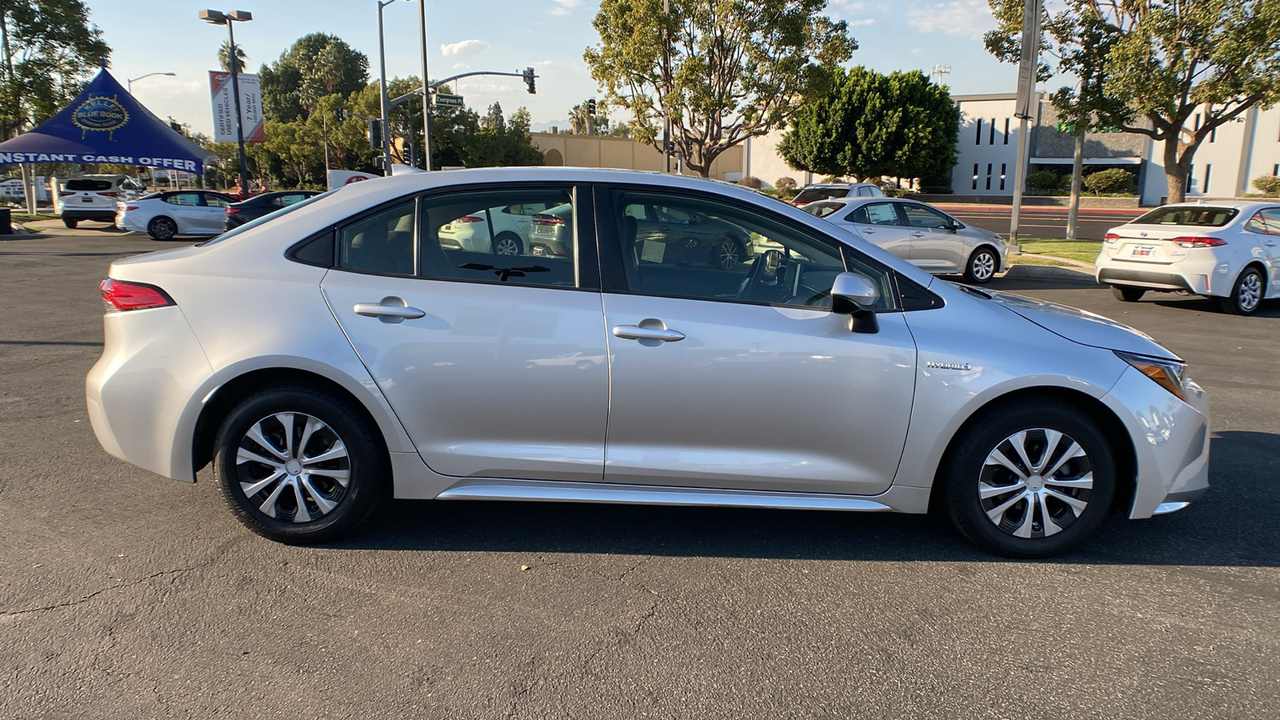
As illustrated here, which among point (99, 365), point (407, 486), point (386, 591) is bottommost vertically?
point (386, 591)

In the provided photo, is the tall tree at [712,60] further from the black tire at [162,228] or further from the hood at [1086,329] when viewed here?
the hood at [1086,329]

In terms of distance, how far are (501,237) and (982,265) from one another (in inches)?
505

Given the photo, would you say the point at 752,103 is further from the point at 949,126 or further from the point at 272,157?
the point at 272,157

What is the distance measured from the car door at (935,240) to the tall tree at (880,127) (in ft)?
105

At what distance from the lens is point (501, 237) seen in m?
3.75

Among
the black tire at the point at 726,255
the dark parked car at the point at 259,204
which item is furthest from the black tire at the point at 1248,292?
the dark parked car at the point at 259,204

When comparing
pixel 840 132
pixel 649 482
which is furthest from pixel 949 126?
pixel 649 482

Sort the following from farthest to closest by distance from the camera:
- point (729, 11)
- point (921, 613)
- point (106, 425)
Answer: point (729, 11)
point (106, 425)
point (921, 613)

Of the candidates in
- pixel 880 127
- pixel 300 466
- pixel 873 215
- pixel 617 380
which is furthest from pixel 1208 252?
pixel 880 127

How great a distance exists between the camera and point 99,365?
384 centimetres

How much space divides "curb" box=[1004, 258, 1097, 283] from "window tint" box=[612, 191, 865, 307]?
13.2 m

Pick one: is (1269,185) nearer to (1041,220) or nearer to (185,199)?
(1041,220)

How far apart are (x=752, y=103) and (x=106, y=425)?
2549 centimetres

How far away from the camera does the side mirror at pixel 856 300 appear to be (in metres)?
3.43
